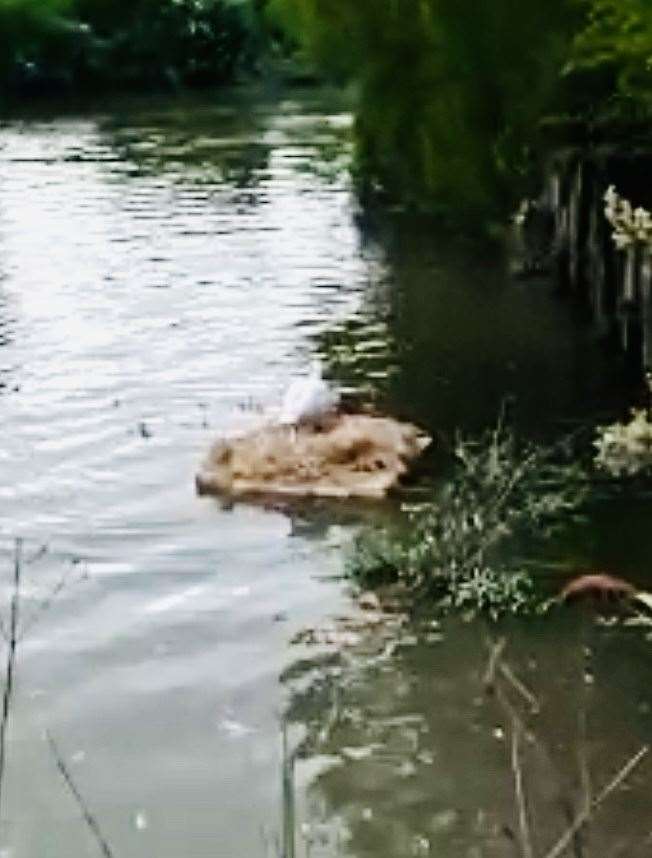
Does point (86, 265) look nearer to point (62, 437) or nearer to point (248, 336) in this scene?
point (248, 336)

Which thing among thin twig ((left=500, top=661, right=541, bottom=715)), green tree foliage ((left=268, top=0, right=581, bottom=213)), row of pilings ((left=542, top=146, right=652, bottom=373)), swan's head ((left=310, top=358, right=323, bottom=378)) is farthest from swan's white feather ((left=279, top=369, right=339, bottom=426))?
green tree foliage ((left=268, top=0, right=581, bottom=213))

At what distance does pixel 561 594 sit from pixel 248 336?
5.71 metres

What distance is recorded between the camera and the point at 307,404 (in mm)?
10398

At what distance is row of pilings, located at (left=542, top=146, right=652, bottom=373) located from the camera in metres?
12.2

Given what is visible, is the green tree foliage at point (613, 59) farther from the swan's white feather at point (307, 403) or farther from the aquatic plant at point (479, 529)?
the swan's white feather at point (307, 403)

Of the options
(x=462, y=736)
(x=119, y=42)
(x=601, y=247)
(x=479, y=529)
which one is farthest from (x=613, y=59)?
(x=119, y=42)

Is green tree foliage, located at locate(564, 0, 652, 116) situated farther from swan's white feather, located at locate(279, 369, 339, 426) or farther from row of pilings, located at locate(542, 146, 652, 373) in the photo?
swan's white feather, located at locate(279, 369, 339, 426)

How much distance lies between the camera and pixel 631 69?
12.0 metres

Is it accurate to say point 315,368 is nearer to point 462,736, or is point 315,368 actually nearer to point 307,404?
point 307,404

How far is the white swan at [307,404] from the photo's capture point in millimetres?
10391

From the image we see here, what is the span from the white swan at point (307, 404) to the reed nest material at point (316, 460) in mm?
59

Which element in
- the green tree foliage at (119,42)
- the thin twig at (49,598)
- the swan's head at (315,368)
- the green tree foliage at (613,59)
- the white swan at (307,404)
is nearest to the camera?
the thin twig at (49,598)

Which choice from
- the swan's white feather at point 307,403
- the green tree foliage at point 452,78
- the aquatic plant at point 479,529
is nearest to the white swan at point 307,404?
the swan's white feather at point 307,403

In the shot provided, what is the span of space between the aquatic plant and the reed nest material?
269 millimetres
